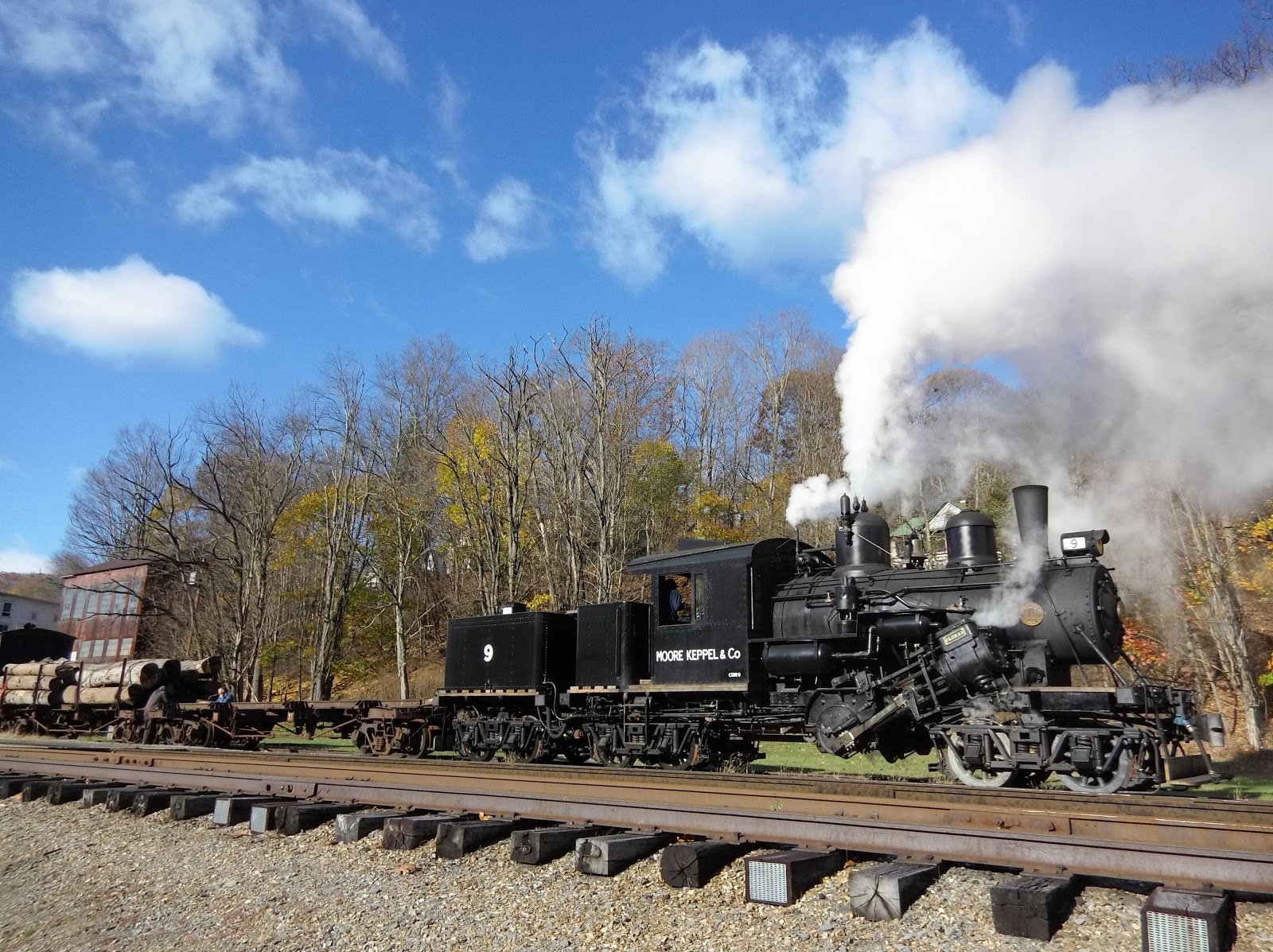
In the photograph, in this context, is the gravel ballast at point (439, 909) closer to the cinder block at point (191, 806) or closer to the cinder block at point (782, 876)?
the cinder block at point (782, 876)

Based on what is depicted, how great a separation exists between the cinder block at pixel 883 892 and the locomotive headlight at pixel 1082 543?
616cm

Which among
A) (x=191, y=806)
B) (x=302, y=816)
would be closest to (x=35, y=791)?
(x=191, y=806)

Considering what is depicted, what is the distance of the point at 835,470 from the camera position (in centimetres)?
3045

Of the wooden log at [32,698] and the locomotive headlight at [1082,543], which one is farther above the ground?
the locomotive headlight at [1082,543]

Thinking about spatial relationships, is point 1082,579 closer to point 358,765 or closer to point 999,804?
point 999,804

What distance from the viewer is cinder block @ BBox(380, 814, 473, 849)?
673 cm

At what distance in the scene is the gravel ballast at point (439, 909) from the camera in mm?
4598

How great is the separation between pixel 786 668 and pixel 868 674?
1.07 m

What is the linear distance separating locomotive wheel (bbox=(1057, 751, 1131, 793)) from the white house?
90094 mm

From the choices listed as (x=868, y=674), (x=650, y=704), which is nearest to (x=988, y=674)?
(x=868, y=674)

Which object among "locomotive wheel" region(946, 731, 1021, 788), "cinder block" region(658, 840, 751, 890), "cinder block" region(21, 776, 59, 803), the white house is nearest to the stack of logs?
"cinder block" region(21, 776, 59, 803)

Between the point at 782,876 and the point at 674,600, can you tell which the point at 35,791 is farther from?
the point at 782,876

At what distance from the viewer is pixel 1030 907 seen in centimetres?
439

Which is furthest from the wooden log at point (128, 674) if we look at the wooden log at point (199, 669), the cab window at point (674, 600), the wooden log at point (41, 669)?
the cab window at point (674, 600)
